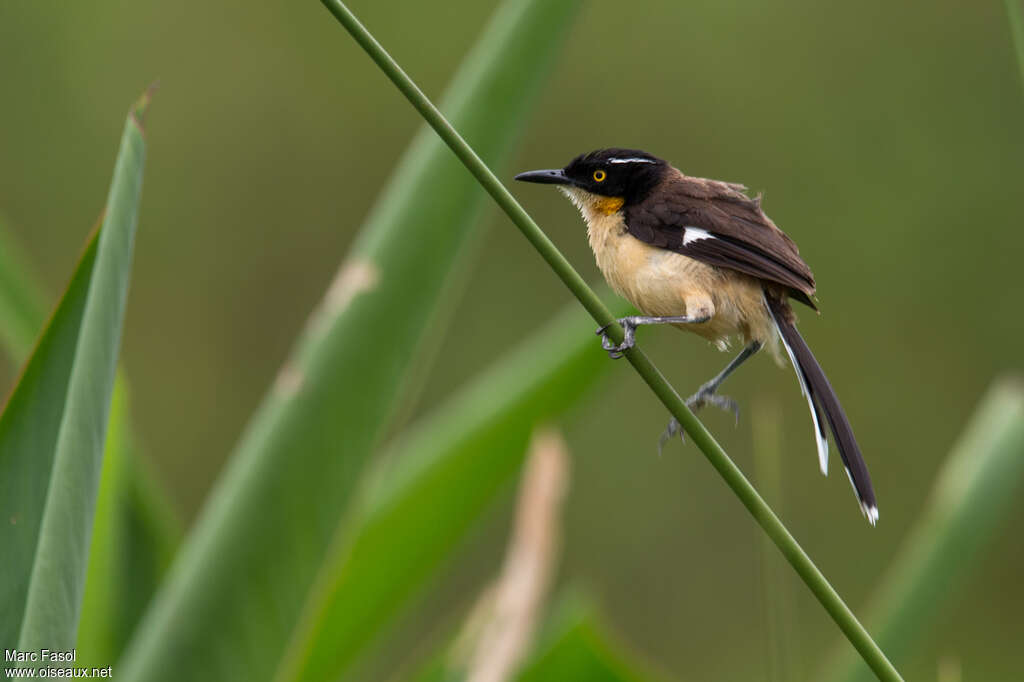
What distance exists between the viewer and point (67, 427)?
3.66ft

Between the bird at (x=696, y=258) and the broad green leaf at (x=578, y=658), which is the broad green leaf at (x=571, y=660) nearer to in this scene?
the broad green leaf at (x=578, y=658)

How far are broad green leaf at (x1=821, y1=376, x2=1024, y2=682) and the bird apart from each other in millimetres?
306

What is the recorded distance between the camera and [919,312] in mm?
8398

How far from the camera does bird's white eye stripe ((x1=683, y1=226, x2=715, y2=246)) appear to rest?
80.8 inches

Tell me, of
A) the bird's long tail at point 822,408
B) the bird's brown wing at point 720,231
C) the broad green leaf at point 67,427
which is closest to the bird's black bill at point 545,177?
the bird's brown wing at point 720,231

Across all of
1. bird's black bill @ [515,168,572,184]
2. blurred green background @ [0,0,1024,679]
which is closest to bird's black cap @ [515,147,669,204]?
bird's black bill @ [515,168,572,184]

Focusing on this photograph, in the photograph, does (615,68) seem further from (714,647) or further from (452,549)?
(452,549)

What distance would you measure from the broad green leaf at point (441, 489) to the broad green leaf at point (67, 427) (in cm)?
109

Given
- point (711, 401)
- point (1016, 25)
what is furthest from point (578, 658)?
point (1016, 25)

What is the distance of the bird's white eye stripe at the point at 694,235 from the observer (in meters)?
2.05

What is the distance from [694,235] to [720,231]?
6 cm

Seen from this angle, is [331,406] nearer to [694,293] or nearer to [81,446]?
[694,293]

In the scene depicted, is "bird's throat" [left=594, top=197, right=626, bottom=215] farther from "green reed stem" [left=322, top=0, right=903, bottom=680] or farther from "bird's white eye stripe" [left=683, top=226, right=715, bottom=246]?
"green reed stem" [left=322, top=0, right=903, bottom=680]

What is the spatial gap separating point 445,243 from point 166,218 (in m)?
6.81
